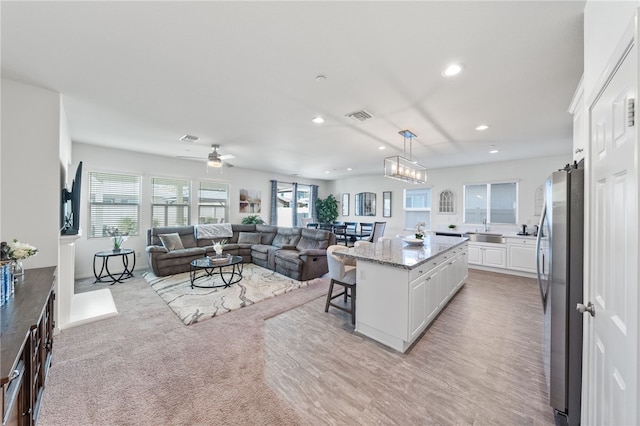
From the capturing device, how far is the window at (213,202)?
257 inches

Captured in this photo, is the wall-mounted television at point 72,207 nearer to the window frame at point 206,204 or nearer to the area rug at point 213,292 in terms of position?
the area rug at point 213,292

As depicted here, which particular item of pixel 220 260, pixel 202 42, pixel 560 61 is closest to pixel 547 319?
pixel 560 61

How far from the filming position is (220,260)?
4.34 meters

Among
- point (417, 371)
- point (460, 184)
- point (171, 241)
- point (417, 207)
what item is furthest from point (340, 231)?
point (417, 371)

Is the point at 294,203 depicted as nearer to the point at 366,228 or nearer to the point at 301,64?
the point at 366,228

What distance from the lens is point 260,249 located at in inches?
233

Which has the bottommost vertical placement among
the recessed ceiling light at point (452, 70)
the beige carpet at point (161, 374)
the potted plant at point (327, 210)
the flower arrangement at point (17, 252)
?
the beige carpet at point (161, 374)

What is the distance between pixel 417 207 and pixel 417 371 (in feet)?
19.8

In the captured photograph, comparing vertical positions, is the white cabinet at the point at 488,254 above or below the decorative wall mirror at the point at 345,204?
below

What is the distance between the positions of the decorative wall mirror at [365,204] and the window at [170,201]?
5600mm

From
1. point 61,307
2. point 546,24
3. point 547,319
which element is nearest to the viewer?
point 546,24

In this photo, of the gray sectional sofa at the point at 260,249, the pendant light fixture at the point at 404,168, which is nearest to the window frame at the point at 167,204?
the gray sectional sofa at the point at 260,249

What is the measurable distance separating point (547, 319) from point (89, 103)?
200 inches

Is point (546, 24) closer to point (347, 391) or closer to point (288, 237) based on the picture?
point (347, 391)
